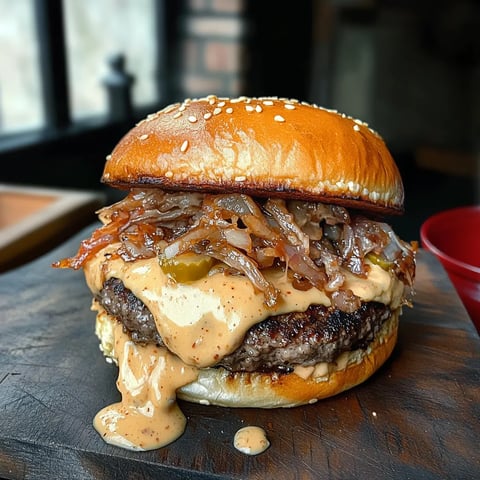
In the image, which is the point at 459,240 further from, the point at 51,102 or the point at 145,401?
the point at 51,102

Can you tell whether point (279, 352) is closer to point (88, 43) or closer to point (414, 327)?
point (414, 327)

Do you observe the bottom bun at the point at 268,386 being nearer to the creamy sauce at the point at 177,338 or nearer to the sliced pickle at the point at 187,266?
the creamy sauce at the point at 177,338

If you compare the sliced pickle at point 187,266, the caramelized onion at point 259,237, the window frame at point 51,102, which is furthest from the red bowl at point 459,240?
the window frame at point 51,102

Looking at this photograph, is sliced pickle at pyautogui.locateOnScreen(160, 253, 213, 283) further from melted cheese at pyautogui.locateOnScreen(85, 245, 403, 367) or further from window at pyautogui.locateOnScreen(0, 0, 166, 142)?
window at pyautogui.locateOnScreen(0, 0, 166, 142)

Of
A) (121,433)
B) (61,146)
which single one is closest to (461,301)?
(121,433)

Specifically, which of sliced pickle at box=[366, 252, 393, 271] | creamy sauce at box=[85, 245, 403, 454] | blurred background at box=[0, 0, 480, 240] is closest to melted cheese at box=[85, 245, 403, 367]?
creamy sauce at box=[85, 245, 403, 454]
